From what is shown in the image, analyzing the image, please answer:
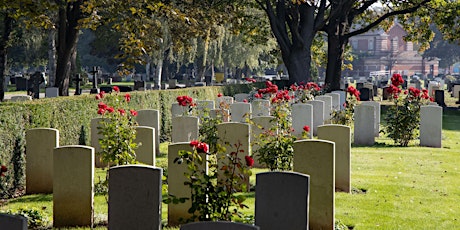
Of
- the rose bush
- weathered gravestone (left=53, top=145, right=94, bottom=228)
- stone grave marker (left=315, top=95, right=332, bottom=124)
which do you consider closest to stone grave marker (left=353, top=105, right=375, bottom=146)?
the rose bush

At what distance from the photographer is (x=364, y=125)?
762 inches

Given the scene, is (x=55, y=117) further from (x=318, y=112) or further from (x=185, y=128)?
(x=318, y=112)

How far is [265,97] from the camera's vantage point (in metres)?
23.2

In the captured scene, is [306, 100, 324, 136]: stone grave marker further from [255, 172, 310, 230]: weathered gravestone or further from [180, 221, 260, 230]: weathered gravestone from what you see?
[180, 221, 260, 230]: weathered gravestone

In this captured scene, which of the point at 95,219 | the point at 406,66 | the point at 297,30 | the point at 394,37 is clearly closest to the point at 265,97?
the point at 297,30

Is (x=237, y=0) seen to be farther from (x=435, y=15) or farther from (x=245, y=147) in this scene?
(x=245, y=147)

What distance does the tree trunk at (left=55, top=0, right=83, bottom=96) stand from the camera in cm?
2181

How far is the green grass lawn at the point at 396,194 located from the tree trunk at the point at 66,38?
6.26m

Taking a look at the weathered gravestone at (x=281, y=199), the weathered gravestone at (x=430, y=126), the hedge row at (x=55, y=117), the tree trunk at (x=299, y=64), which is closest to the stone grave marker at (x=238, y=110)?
the hedge row at (x=55, y=117)

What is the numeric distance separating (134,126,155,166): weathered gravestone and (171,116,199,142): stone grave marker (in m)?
2.00

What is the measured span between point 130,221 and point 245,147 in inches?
149

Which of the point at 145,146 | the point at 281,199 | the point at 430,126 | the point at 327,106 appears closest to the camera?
the point at 281,199

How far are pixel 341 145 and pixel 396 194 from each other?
1.55 metres

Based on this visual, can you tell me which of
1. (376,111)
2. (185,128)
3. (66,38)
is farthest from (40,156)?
(376,111)
